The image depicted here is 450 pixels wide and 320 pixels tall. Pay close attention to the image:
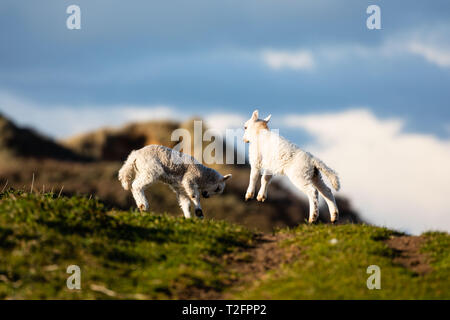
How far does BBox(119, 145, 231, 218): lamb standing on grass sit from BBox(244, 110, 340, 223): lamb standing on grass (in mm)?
1551

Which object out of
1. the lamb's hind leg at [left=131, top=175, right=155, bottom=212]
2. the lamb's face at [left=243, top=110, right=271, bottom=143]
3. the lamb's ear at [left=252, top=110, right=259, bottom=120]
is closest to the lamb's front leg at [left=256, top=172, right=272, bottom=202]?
the lamb's face at [left=243, top=110, right=271, bottom=143]

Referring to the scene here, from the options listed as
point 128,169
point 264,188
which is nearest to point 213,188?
point 264,188

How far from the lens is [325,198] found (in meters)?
17.4

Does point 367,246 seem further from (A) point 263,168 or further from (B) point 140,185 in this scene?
(B) point 140,185

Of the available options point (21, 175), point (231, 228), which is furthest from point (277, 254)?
point (21, 175)

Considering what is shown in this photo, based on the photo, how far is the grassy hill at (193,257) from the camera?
12227mm

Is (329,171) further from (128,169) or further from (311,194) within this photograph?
(128,169)

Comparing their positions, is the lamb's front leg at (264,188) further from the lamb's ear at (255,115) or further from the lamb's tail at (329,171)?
the lamb's ear at (255,115)

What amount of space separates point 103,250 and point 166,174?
4.59m

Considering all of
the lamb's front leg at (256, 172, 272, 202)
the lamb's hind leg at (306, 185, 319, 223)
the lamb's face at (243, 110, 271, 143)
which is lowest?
the lamb's hind leg at (306, 185, 319, 223)

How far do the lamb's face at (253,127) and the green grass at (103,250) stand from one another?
347 centimetres

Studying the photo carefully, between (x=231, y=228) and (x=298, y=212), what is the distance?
123ft

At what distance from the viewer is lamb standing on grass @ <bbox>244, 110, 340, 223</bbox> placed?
16.6m

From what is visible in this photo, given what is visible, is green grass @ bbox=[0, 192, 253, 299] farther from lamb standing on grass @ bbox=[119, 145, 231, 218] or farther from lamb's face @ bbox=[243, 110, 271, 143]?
lamb's face @ bbox=[243, 110, 271, 143]
